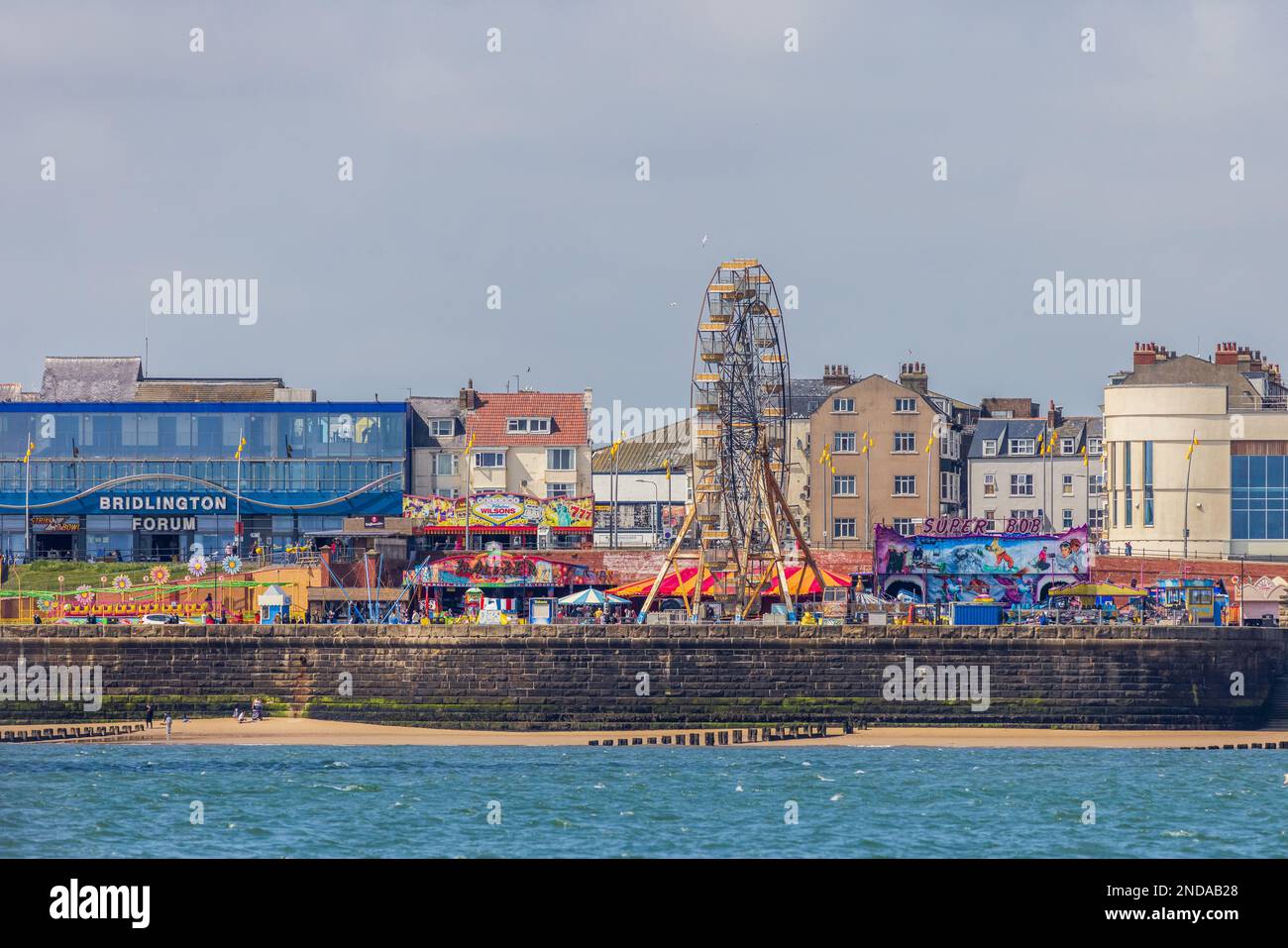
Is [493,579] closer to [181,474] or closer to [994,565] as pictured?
[994,565]

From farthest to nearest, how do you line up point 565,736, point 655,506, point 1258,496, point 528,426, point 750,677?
point 655,506
point 528,426
point 1258,496
point 750,677
point 565,736

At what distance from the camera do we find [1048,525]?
3893 inches

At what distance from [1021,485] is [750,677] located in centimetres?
4940

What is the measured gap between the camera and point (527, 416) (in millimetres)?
115125

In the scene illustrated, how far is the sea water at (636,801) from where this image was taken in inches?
1914

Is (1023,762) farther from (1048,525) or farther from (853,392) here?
(853,392)

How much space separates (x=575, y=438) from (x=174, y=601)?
94.8 ft

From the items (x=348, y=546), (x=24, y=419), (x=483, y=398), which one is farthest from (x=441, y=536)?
(x=24, y=419)
